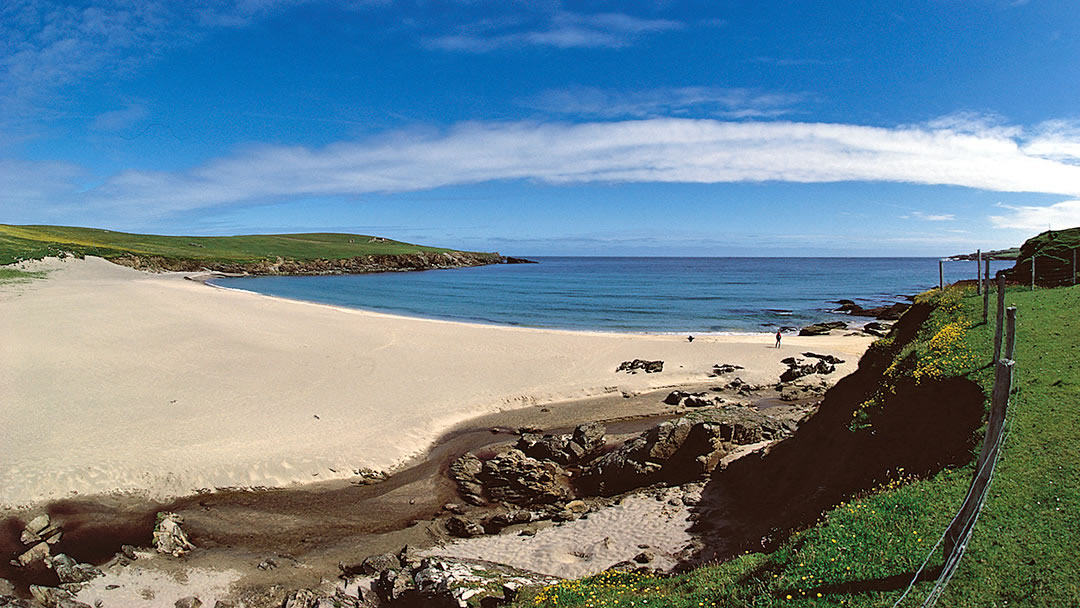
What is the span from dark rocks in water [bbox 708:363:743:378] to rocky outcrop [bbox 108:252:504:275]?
333 ft

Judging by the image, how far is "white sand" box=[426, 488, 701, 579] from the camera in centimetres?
1245

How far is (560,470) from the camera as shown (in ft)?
58.3

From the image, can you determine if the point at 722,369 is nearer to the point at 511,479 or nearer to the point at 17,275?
the point at 511,479

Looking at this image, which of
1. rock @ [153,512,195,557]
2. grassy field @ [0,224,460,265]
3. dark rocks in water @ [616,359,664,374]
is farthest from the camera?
grassy field @ [0,224,460,265]

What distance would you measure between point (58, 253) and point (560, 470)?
281 ft

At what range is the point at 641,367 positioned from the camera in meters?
30.9

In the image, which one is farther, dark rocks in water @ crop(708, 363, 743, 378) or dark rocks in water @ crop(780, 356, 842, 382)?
dark rocks in water @ crop(708, 363, 743, 378)

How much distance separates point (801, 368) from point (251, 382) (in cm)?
2817

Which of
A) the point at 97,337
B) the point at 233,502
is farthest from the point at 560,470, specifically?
the point at 97,337

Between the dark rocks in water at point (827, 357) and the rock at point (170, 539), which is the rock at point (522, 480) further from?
the dark rocks in water at point (827, 357)

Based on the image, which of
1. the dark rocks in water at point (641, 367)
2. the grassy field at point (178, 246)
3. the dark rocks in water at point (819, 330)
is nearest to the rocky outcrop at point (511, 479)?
the dark rocks in water at point (641, 367)

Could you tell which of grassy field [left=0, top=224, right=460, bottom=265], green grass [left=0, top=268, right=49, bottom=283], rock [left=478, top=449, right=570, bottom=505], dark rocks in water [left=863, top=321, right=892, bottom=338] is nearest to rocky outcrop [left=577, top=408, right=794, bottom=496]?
rock [left=478, top=449, right=570, bottom=505]

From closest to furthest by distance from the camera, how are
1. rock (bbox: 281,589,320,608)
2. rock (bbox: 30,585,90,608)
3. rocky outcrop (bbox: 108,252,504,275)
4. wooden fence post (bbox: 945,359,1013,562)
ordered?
wooden fence post (bbox: 945,359,1013,562)
rock (bbox: 30,585,90,608)
rock (bbox: 281,589,320,608)
rocky outcrop (bbox: 108,252,504,275)

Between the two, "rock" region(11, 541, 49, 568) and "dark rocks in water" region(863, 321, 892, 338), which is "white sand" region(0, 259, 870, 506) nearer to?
"rock" region(11, 541, 49, 568)
